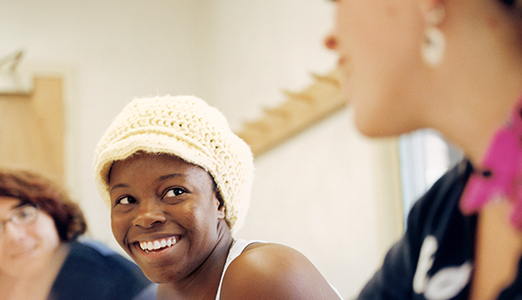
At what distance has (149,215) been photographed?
0.84 m

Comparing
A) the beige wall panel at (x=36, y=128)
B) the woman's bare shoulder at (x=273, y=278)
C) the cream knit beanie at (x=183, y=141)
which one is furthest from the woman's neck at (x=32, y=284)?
the beige wall panel at (x=36, y=128)

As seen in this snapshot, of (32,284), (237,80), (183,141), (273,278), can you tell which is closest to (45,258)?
(32,284)

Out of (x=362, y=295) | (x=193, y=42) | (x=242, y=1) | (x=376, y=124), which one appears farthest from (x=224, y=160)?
(x=193, y=42)

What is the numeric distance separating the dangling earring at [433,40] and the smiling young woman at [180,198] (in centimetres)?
52

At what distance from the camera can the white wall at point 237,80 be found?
204cm

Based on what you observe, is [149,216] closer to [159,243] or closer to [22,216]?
[159,243]

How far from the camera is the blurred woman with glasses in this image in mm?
1173

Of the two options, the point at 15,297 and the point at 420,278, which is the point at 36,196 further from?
the point at 420,278

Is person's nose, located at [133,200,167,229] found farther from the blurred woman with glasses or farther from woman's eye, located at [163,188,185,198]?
the blurred woman with glasses

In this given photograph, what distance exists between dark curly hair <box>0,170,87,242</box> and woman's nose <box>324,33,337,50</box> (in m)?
1.05

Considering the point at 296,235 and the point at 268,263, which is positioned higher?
the point at 268,263

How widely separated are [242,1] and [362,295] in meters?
3.28

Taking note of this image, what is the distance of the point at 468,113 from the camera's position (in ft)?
0.93

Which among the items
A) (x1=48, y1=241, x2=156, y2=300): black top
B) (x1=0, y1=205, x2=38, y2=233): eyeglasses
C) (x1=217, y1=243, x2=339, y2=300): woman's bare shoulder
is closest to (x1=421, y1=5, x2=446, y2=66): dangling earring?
(x1=217, y1=243, x2=339, y2=300): woman's bare shoulder
